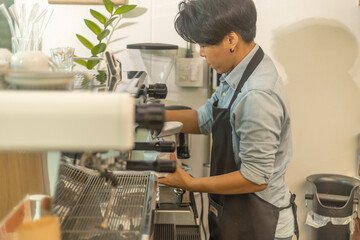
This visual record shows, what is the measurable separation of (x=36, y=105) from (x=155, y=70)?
165 centimetres

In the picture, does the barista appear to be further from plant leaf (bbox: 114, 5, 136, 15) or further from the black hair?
plant leaf (bbox: 114, 5, 136, 15)

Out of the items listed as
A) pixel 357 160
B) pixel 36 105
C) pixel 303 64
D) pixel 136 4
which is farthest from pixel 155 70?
pixel 36 105

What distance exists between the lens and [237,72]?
1437 millimetres

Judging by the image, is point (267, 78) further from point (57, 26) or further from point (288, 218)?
point (57, 26)

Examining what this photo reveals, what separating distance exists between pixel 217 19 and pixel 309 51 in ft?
3.63

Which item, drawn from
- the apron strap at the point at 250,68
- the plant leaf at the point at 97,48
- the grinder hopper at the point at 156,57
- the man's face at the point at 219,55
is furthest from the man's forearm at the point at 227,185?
the plant leaf at the point at 97,48

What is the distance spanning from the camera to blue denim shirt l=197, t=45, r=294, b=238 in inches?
50.2

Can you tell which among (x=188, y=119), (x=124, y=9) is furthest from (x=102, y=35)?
(x=188, y=119)

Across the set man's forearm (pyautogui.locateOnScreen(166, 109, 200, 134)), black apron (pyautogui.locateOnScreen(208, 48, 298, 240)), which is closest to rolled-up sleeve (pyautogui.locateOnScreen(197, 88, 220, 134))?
man's forearm (pyautogui.locateOnScreen(166, 109, 200, 134))

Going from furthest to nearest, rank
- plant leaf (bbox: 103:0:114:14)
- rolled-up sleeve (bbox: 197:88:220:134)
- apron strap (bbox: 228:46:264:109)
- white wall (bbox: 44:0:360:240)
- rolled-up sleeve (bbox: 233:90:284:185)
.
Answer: white wall (bbox: 44:0:360:240)
plant leaf (bbox: 103:0:114:14)
rolled-up sleeve (bbox: 197:88:220:134)
apron strap (bbox: 228:46:264:109)
rolled-up sleeve (bbox: 233:90:284:185)

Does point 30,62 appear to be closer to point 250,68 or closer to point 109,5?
point 250,68

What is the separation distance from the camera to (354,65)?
7.39 feet

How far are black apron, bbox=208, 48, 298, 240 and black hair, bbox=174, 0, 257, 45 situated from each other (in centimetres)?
12

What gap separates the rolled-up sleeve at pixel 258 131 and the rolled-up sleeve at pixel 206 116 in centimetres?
38
